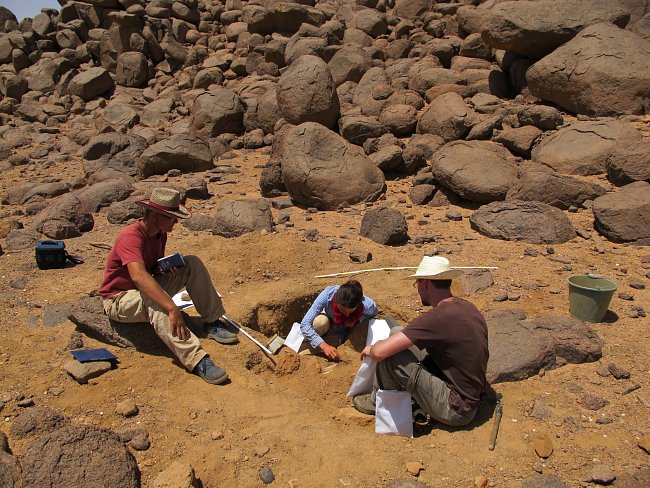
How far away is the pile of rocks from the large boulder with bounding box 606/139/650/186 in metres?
0.02

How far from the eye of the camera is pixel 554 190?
263 inches

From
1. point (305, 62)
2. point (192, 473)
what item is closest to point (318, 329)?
point (192, 473)

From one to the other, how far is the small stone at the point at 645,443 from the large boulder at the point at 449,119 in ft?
20.6

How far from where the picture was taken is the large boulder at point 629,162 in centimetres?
Answer: 655

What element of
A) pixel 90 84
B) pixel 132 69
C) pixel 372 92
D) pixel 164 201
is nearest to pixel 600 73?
pixel 372 92

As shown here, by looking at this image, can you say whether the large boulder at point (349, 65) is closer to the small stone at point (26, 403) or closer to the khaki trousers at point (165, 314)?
the khaki trousers at point (165, 314)

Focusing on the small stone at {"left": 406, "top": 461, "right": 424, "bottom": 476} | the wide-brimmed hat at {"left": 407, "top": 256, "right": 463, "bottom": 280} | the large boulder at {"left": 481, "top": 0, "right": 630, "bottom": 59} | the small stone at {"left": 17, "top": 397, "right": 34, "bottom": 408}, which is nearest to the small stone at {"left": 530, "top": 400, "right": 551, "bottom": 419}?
the small stone at {"left": 406, "top": 461, "right": 424, "bottom": 476}

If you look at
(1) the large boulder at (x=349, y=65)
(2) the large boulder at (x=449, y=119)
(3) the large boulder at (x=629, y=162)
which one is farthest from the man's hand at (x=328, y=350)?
(1) the large boulder at (x=349, y=65)

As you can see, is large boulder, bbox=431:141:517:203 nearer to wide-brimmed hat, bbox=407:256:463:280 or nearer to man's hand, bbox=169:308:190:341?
wide-brimmed hat, bbox=407:256:463:280

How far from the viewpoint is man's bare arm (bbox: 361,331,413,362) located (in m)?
3.17

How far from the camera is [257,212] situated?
22.4 ft

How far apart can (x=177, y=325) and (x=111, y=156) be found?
24.0 ft

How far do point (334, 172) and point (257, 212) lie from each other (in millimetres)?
1282

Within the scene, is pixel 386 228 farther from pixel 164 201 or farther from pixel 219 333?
pixel 164 201
